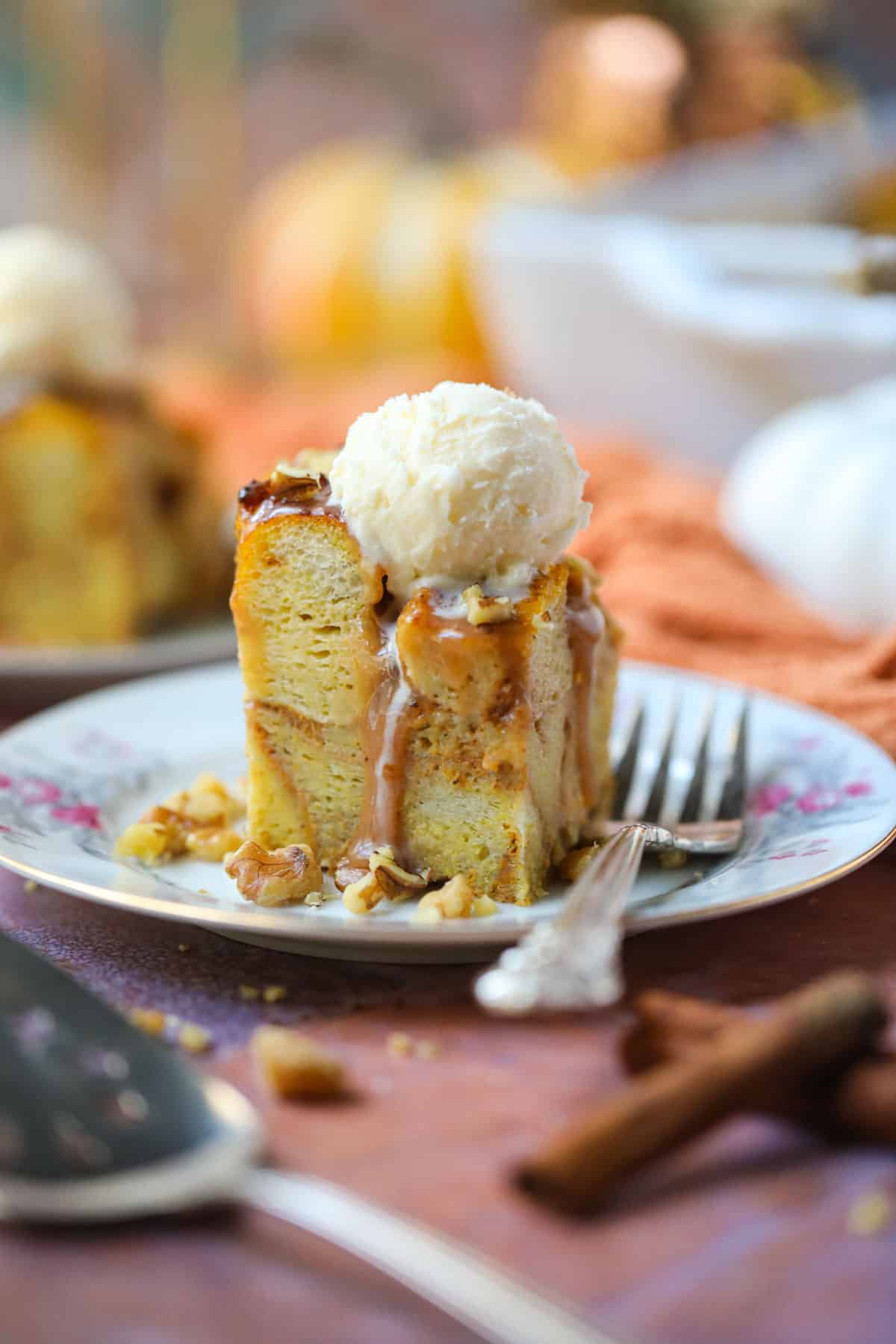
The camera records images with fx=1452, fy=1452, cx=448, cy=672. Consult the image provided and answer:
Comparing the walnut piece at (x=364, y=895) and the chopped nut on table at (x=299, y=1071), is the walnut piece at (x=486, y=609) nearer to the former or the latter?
the walnut piece at (x=364, y=895)

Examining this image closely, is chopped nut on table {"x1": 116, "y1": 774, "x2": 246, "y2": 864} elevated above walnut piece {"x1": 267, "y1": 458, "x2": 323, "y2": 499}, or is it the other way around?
walnut piece {"x1": 267, "y1": 458, "x2": 323, "y2": 499}

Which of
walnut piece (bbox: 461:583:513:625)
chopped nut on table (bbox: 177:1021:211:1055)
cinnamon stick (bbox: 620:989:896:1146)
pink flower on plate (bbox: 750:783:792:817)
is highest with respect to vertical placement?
walnut piece (bbox: 461:583:513:625)

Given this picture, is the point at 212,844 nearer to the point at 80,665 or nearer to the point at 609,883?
the point at 609,883

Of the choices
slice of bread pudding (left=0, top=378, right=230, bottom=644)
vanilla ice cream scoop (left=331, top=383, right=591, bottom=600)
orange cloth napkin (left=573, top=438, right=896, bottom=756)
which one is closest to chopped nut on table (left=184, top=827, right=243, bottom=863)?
vanilla ice cream scoop (left=331, top=383, right=591, bottom=600)

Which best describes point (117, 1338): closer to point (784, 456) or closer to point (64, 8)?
point (784, 456)

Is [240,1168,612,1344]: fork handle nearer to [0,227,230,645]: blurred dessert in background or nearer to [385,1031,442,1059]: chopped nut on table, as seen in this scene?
[385,1031,442,1059]: chopped nut on table

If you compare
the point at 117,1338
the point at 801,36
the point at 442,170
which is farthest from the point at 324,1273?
the point at 801,36

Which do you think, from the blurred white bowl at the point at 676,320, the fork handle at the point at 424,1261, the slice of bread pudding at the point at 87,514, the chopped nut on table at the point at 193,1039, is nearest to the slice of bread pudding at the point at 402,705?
the chopped nut on table at the point at 193,1039
